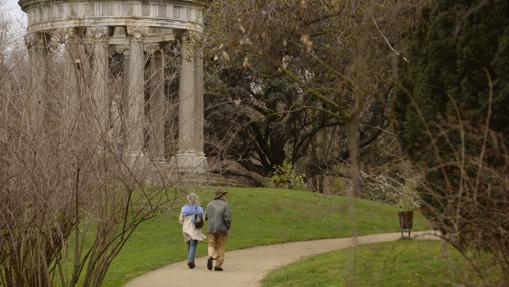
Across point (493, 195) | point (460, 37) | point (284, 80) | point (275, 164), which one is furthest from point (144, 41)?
point (493, 195)

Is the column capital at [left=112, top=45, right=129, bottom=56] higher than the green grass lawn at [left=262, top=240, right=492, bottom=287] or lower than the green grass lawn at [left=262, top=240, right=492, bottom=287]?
higher

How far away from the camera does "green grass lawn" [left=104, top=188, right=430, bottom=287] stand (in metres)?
21.9

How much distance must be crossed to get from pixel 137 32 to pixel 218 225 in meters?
17.6

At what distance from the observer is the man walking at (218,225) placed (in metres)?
18.3

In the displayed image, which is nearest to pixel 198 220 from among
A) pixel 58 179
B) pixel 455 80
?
pixel 58 179

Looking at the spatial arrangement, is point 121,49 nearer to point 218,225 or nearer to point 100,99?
point 218,225

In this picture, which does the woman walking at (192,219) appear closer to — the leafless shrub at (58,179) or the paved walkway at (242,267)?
the paved walkway at (242,267)

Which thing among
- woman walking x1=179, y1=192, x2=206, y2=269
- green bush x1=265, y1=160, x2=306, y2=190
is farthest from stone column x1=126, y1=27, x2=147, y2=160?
green bush x1=265, y1=160, x2=306, y2=190

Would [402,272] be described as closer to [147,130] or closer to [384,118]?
[147,130]

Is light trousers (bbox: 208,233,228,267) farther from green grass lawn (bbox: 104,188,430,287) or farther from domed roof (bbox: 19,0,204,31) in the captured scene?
domed roof (bbox: 19,0,204,31)

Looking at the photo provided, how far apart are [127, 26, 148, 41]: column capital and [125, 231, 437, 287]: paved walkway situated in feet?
41.8

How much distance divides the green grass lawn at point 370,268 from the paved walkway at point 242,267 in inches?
16.5

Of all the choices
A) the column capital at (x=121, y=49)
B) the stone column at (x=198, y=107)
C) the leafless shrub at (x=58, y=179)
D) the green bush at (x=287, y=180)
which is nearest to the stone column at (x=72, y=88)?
the leafless shrub at (x=58, y=179)

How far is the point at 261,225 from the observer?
26766 millimetres
